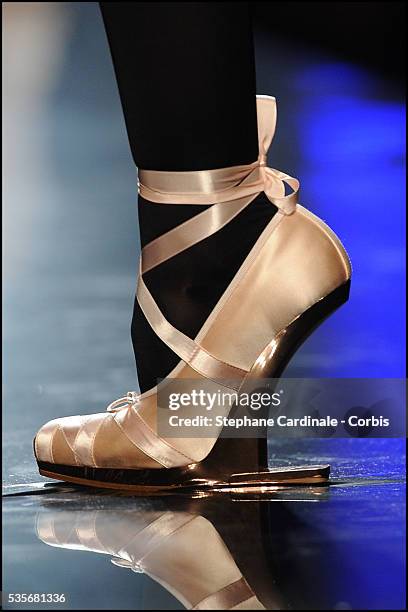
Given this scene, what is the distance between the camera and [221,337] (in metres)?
0.87

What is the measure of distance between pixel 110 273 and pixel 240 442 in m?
0.83

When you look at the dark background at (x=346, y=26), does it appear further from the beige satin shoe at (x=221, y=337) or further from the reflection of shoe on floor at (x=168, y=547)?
the reflection of shoe on floor at (x=168, y=547)

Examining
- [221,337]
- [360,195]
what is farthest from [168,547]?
[360,195]

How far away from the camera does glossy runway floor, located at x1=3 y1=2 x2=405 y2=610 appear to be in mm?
559

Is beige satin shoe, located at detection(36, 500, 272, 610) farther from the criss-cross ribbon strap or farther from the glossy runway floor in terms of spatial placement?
the criss-cross ribbon strap

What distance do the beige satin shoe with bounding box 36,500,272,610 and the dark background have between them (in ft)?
7.59

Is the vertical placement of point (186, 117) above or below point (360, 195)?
above

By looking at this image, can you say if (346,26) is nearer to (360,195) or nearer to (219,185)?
(360,195)

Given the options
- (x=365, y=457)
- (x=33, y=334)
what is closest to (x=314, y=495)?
(x=365, y=457)

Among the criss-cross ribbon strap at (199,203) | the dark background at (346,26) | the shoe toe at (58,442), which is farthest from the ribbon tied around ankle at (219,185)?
the dark background at (346,26)

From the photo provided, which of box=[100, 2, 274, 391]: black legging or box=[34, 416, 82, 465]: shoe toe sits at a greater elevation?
box=[100, 2, 274, 391]: black legging

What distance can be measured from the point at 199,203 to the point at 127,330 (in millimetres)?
569

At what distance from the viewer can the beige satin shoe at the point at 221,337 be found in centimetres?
86

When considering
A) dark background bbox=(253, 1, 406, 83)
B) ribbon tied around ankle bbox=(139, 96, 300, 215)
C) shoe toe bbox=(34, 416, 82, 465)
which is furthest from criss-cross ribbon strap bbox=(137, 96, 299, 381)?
dark background bbox=(253, 1, 406, 83)
